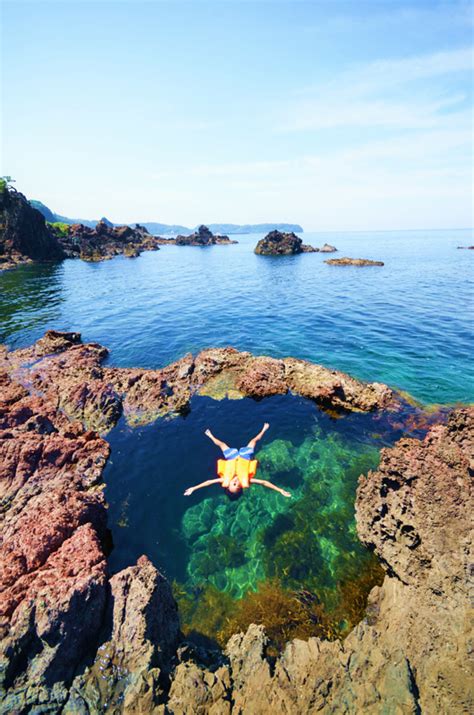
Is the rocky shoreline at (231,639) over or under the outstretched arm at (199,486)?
over

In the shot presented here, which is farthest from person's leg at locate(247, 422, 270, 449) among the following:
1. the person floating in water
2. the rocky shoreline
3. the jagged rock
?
the jagged rock

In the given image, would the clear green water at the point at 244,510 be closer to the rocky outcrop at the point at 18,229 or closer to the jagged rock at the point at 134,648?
the jagged rock at the point at 134,648

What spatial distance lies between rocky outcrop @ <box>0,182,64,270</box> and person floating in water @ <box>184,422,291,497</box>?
7490 cm

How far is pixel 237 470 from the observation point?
12.0 meters

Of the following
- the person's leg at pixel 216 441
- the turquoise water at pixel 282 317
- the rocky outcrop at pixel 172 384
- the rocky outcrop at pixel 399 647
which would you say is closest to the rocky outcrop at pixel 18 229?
the turquoise water at pixel 282 317

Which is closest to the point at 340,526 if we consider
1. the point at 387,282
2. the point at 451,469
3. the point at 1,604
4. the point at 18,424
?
the point at 451,469

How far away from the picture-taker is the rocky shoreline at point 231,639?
557cm

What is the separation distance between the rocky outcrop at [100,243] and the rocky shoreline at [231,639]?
88.7 metres

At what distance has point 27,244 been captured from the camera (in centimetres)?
7169

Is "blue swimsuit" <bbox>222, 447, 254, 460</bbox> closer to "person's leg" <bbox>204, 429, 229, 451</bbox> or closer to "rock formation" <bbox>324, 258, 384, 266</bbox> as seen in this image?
"person's leg" <bbox>204, 429, 229, 451</bbox>

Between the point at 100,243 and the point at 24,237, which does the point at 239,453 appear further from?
the point at 100,243

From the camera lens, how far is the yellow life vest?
462 inches

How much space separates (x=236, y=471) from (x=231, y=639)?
530 cm

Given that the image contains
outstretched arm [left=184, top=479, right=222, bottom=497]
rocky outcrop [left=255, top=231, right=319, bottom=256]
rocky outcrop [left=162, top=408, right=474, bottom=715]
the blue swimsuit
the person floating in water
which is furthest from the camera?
rocky outcrop [left=255, top=231, right=319, bottom=256]
